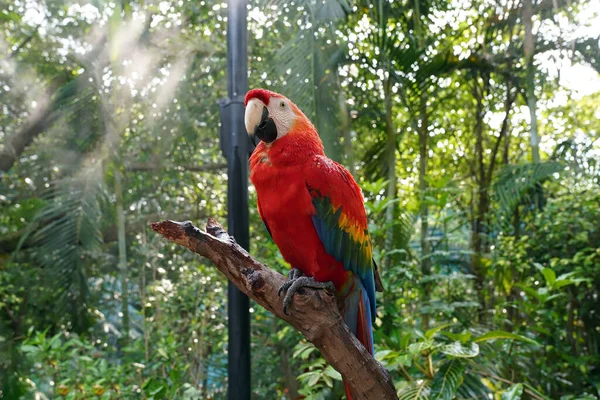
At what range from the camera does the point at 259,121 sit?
1059 millimetres

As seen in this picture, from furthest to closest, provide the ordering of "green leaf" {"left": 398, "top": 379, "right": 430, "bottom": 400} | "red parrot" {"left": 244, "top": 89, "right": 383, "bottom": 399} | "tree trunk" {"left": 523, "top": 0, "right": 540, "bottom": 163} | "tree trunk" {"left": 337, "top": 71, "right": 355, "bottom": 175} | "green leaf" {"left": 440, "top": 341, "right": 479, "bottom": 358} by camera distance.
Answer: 1. "tree trunk" {"left": 523, "top": 0, "right": 540, "bottom": 163}
2. "tree trunk" {"left": 337, "top": 71, "right": 355, "bottom": 175}
3. "green leaf" {"left": 398, "top": 379, "right": 430, "bottom": 400}
4. "green leaf" {"left": 440, "top": 341, "right": 479, "bottom": 358}
5. "red parrot" {"left": 244, "top": 89, "right": 383, "bottom": 399}


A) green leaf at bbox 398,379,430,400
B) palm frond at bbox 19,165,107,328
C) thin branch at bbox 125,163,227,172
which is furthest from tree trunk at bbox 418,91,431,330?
palm frond at bbox 19,165,107,328

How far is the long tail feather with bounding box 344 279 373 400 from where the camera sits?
1115 mm

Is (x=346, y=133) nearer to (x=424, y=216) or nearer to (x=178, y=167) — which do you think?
(x=424, y=216)

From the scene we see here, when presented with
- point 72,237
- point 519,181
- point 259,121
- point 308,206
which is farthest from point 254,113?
point 72,237

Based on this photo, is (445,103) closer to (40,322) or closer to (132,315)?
(132,315)

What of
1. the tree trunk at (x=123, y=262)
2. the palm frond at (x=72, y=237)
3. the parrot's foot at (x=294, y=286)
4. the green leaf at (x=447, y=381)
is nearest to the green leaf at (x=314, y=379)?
the green leaf at (x=447, y=381)

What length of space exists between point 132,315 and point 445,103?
2234 millimetres

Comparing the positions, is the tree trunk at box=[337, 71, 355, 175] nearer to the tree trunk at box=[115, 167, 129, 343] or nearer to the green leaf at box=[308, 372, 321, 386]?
the green leaf at box=[308, 372, 321, 386]

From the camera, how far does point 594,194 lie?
206cm

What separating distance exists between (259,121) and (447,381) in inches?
35.0

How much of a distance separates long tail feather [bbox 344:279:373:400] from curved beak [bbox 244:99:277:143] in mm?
377

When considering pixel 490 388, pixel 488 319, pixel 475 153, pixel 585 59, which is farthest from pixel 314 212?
pixel 475 153

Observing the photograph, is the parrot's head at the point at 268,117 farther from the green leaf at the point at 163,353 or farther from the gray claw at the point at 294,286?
the green leaf at the point at 163,353
